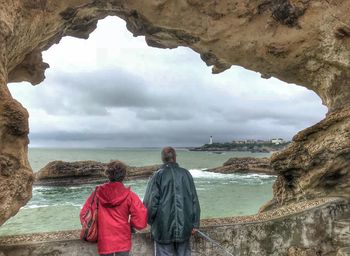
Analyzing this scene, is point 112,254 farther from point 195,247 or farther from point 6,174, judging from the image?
point 6,174

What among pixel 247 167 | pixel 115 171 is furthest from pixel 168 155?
pixel 247 167

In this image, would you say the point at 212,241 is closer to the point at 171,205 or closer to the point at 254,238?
the point at 254,238

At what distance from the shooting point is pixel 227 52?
9.02m

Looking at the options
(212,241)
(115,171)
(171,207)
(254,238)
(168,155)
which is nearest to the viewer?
(115,171)

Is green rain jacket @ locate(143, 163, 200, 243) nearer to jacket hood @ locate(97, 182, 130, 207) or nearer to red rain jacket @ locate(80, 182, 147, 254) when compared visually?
red rain jacket @ locate(80, 182, 147, 254)

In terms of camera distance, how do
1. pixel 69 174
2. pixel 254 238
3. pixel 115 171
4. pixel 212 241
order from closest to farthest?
1. pixel 115 171
2. pixel 212 241
3. pixel 254 238
4. pixel 69 174

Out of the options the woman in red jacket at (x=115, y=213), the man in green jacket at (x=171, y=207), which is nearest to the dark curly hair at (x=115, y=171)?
the woman in red jacket at (x=115, y=213)

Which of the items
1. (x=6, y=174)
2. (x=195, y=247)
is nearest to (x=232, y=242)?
(x=195, y=247)

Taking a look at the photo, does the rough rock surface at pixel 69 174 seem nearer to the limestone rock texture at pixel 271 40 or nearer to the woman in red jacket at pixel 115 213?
the limestone rock texture at pixel 271 40

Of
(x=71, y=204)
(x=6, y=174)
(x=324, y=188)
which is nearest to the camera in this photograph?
(x=6, y=174)

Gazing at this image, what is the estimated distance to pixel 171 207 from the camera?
435cm

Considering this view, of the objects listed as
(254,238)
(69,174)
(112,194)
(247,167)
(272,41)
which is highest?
(272,41)

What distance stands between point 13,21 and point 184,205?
427cm

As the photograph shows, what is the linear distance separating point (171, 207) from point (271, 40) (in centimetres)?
562
